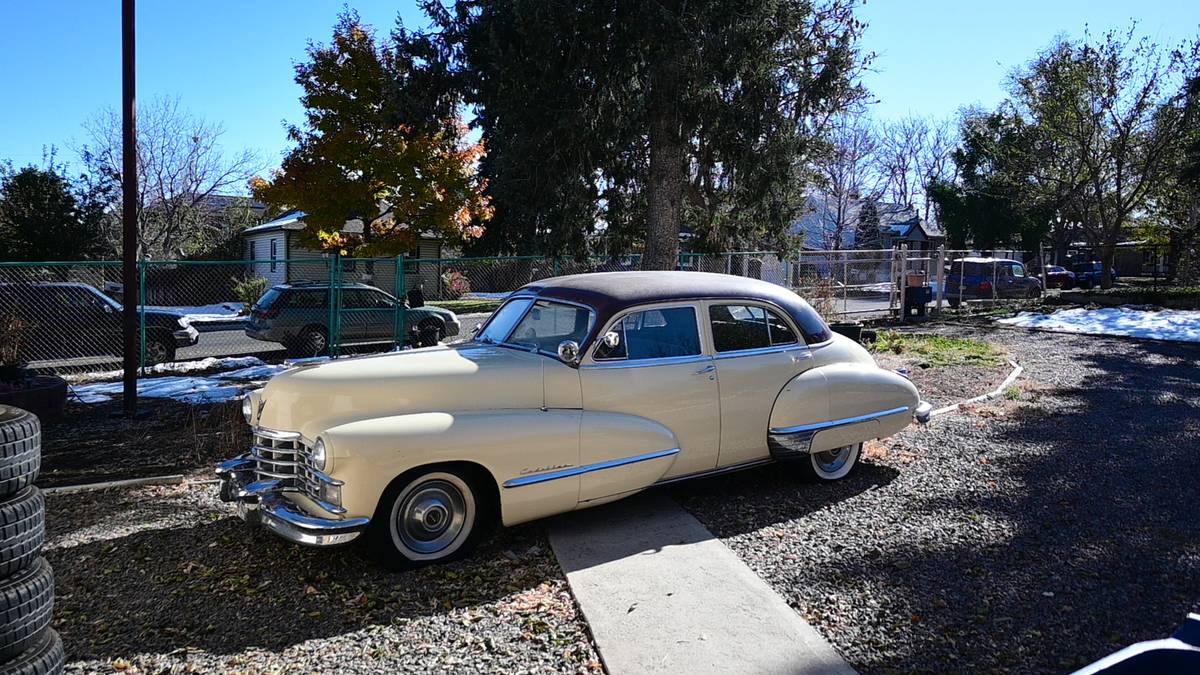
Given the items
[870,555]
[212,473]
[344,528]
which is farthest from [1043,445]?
[212,473]

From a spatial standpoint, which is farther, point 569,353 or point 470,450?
point 569,353

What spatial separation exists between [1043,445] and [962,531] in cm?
284

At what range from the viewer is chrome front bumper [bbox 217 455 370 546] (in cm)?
406

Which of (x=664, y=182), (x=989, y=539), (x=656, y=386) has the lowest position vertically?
(x=989, y=539)

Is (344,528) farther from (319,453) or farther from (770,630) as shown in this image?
(770,630)

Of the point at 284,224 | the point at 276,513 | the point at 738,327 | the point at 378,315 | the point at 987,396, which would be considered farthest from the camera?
the point at 284,224

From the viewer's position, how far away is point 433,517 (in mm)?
4484

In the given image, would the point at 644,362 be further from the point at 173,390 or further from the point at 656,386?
the point at 173,390

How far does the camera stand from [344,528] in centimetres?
407

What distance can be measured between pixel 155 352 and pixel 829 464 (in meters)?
10.9

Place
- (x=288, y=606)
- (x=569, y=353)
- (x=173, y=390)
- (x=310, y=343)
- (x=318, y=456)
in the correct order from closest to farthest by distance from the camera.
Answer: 1. (x=288, y=606)
2. (x=318, y=456)
3. (x=569, y=353)
4. (x=173, y=390)
5. (x=310, y=343)

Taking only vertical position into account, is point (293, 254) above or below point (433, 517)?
above

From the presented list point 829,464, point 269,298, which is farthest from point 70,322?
point 829,464

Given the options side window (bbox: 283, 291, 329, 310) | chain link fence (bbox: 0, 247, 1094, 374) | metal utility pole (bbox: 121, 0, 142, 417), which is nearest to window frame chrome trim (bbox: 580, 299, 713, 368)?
metal utility pole (bbox: 121, 0, 142, 417)
